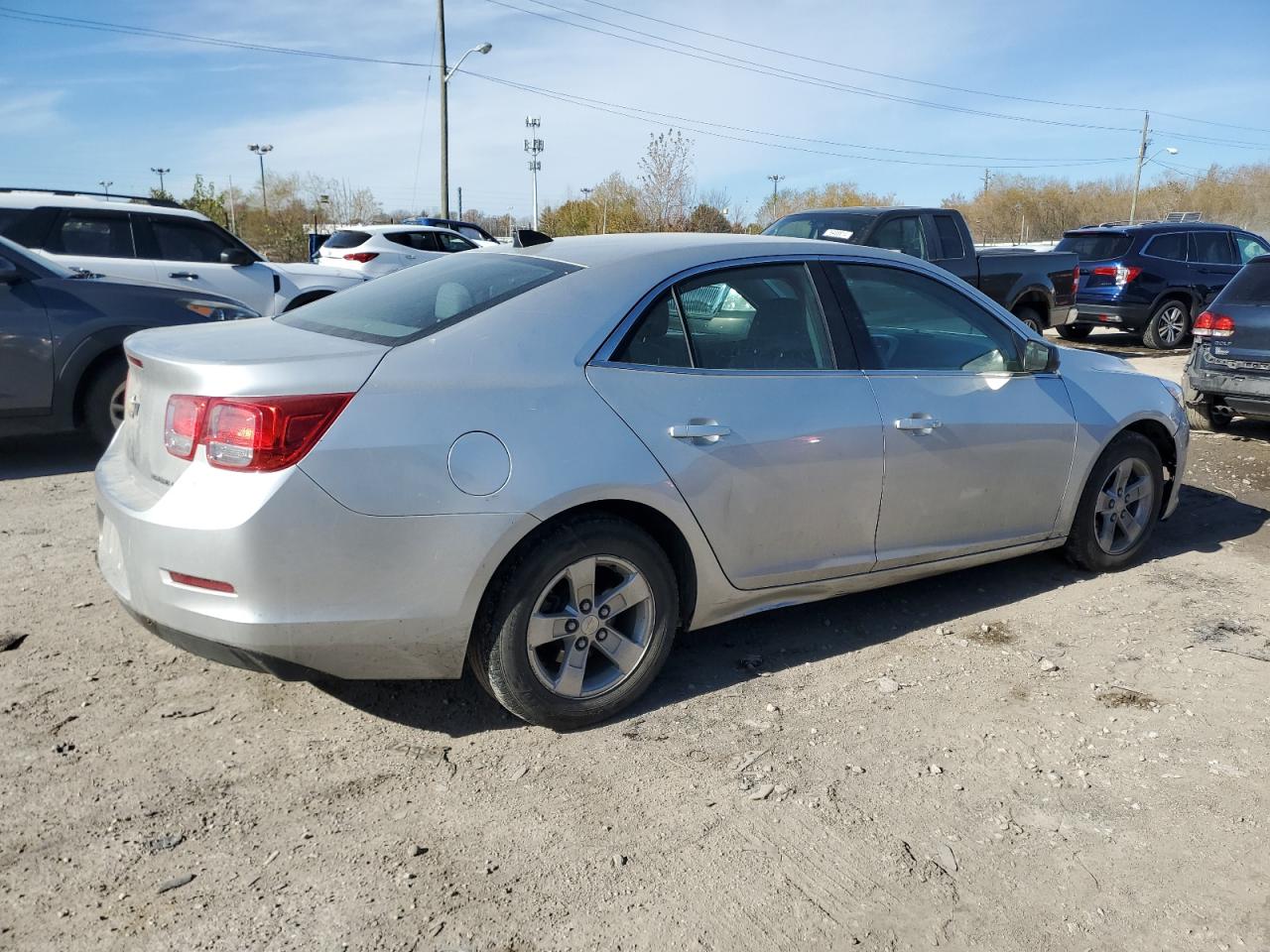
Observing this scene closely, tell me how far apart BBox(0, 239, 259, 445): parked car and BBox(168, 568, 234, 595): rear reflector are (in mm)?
4139

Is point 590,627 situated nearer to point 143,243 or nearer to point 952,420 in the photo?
point 952,420

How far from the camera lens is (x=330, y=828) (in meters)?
2.82

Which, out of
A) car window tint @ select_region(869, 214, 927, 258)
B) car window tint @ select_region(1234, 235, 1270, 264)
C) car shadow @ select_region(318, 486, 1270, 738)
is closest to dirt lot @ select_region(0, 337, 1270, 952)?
car shadow @ select_region(318, 486, 1270, 738)

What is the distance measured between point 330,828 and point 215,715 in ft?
2.70

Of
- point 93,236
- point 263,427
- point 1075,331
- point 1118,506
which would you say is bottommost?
point 1075,331

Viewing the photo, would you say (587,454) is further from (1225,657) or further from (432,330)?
(1225,657)

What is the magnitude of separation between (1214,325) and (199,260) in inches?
348

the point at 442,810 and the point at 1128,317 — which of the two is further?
the point at 1128,317

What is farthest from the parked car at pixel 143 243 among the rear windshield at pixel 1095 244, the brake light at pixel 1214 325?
the rear windshield at pixel 1095 244

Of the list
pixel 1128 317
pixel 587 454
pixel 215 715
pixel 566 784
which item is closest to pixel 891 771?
pixel 566 784

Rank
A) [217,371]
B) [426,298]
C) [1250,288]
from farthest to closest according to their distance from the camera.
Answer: [1250,288] → [426,298] → [217,371]

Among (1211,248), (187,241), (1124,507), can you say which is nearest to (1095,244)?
(1211,248)

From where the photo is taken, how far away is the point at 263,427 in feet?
9.32

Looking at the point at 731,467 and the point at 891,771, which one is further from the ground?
the point at 731,467
